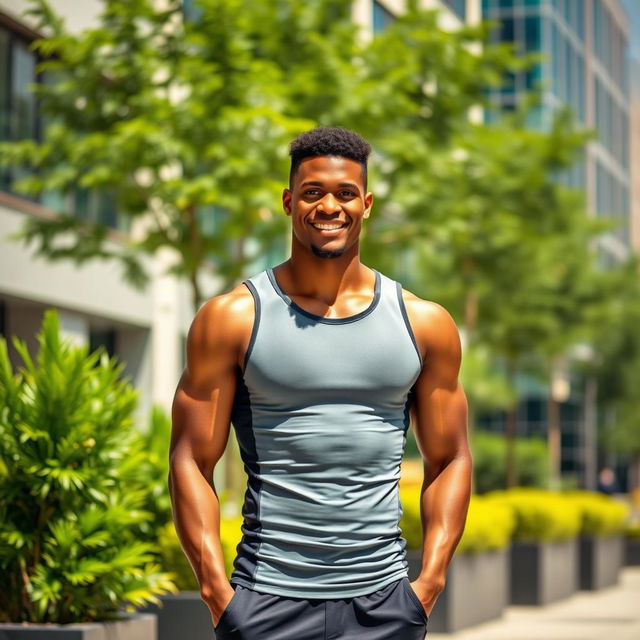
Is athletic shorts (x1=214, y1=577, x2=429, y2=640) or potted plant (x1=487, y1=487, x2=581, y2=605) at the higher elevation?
athletic shorts (x1=214, y1=577, x2=429, y2=640)

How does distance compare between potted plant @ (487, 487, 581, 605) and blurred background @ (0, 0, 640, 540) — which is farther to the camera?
potted plant @ (487, 487, 581, 605)

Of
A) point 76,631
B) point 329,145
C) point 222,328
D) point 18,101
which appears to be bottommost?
point 76,631

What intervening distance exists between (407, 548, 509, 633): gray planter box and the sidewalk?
0.36ft

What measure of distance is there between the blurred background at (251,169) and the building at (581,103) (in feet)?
71.1

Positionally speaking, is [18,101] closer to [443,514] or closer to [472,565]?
[472,565]

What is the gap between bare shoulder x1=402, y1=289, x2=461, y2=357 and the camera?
3.76m

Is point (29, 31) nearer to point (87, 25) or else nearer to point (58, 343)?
point (87, 25)

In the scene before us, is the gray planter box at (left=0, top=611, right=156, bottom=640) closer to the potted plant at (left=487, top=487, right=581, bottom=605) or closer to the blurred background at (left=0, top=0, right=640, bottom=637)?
the blurred background at (left=0, top=0, right=640, bottom=637)

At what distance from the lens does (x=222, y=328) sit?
3.64 m

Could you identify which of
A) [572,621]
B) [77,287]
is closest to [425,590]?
[572,621]

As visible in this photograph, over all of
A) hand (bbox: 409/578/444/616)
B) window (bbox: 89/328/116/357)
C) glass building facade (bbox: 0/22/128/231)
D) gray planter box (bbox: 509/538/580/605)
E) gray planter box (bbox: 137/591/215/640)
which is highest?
glass building facade (bbox: 0/22/128/231)

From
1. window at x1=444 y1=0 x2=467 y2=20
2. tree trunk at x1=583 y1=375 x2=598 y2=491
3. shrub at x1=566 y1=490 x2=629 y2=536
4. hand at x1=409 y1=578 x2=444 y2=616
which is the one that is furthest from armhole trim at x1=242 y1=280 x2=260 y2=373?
tree trunk at x1=583 y1=375 x2=598 y2=491

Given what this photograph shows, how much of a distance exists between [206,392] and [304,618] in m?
0.61

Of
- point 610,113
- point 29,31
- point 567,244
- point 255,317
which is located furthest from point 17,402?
point 610,113
